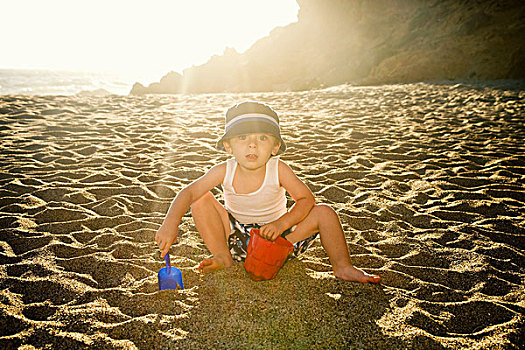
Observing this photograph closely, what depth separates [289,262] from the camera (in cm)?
204

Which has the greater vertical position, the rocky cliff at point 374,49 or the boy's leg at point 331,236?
the rocky cliff at point 374,49

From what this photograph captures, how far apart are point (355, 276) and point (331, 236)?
0.83 feet

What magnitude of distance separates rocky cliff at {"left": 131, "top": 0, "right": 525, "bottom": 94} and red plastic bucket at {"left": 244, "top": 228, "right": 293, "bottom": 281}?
44.6 feet

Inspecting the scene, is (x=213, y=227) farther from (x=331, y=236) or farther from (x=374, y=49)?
A: (x=374, y=49)

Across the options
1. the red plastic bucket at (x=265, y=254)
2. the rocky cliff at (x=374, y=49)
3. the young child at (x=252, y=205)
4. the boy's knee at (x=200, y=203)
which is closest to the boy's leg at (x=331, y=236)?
the young child at (x=252, y=205)

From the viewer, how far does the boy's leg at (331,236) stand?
1.71 m

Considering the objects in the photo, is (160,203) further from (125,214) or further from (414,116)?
(414,116)

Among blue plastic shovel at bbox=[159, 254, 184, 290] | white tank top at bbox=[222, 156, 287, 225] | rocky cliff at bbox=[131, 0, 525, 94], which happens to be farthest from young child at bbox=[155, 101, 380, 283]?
rocky cliff at bbox=[131, 0, 525, 94]

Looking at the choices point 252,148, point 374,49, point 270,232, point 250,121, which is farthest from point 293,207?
point 374,49

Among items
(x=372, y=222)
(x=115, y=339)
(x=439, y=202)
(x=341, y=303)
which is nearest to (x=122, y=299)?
(x=115, y=339)

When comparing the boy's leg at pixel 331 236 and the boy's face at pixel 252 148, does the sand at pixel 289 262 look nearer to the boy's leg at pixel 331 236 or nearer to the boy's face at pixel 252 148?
the boy's leg at pixel 331 236

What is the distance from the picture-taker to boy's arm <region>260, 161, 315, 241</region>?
1594mm

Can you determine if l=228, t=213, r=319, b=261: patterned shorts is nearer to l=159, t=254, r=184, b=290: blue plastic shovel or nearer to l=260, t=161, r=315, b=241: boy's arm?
l=260, t=161, r=315, b=241: boy's arm

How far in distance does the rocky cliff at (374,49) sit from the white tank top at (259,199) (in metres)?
13.4
